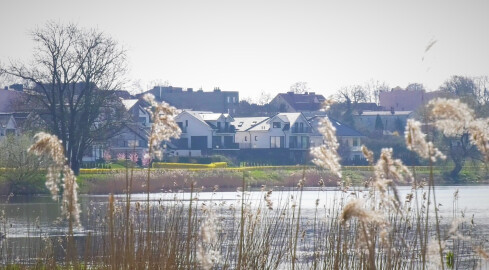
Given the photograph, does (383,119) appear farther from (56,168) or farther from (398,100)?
(56,168)

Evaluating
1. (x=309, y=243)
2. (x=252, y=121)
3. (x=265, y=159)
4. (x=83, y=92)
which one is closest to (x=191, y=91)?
(x=252, y=121)

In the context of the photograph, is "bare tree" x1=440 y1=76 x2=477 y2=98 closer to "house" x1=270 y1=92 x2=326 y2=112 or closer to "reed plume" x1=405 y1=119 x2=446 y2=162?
"house" x1=270 y1=92 x2=326 y2=112

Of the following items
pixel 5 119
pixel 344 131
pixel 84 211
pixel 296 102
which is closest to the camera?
pixel 84 211

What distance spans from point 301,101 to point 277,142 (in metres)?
31.7

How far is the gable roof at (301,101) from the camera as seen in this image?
11306cm

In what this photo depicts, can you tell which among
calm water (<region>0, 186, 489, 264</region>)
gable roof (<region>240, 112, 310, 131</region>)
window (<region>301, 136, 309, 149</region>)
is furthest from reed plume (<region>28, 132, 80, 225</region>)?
window (<region>301, 136, 309, 149</region>)

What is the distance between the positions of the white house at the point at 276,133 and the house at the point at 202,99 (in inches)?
1335

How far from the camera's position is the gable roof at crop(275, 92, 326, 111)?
113 m

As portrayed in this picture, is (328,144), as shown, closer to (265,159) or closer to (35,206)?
(35,206)


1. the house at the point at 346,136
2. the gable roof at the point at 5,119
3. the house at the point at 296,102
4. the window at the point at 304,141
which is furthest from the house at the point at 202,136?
the house at the point at 296,102

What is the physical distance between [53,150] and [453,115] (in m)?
2.04

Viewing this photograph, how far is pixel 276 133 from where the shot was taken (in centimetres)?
8338

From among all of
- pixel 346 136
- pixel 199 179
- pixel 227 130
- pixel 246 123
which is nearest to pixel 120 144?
pixel 227 130

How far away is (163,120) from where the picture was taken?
4977 mm
